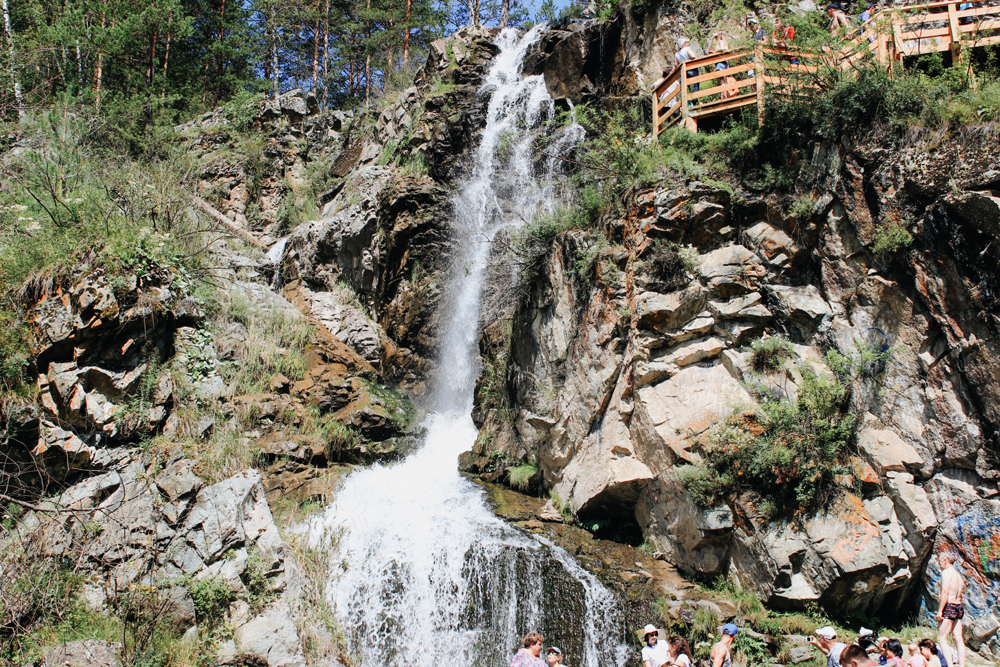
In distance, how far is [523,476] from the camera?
10625 millimetres

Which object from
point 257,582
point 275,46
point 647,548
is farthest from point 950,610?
point 275,46

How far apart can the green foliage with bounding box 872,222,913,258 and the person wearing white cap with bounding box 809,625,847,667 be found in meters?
4.89

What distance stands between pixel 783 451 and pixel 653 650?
3.15 m

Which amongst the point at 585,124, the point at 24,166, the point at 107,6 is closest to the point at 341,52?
the point at 107,6

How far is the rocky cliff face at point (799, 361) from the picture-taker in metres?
6.75

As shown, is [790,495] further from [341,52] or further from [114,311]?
[341,52]

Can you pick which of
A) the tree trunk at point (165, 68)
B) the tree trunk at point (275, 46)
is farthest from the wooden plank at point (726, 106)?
the tree trunk at point (165, 68)

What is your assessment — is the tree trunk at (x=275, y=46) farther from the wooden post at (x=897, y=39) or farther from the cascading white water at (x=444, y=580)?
the wooden post at (x=897, y=39)

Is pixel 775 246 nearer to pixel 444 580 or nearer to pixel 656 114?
pixel 656 114

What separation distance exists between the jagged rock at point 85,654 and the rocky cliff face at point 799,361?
6.32m

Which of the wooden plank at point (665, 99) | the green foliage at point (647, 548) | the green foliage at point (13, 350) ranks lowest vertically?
the green foliage at point (647, 548)

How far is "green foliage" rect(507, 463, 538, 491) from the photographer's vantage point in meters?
10.6

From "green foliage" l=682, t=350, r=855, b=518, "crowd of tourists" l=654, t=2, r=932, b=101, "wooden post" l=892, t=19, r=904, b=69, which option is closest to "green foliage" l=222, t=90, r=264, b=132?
"crowd of tourists" l=654, t=2, r=932, b=101

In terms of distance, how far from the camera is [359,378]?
12805 mm
